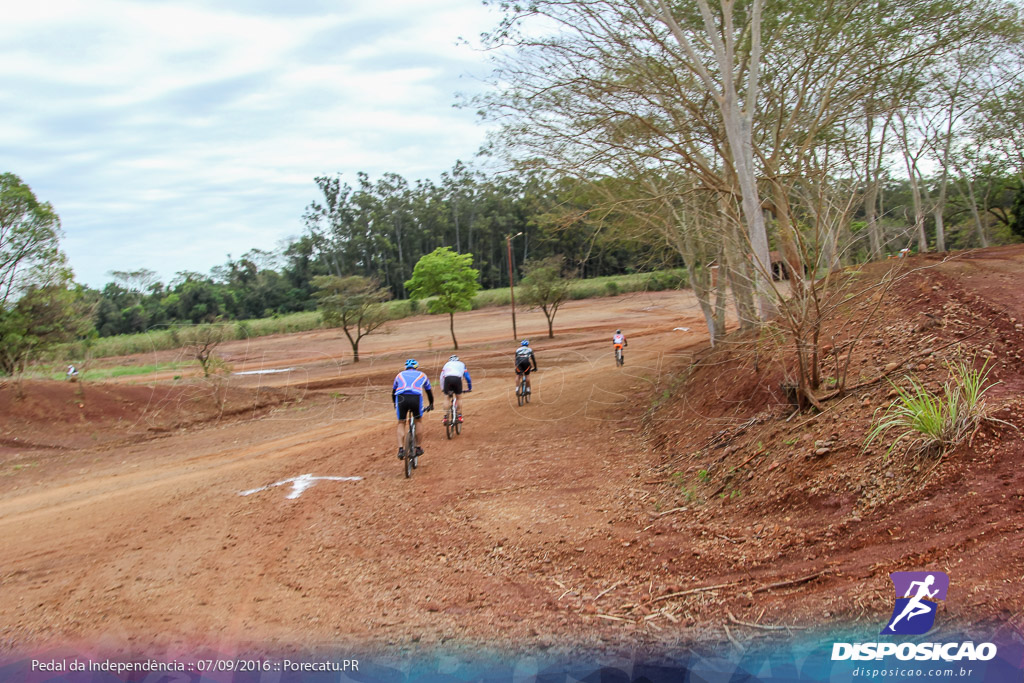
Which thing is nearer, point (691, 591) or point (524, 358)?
point (691, 591)

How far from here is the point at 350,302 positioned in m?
35.5

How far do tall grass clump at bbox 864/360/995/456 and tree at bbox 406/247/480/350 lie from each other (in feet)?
102

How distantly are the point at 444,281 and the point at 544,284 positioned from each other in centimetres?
666

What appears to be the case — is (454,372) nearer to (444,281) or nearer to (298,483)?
(298,483)

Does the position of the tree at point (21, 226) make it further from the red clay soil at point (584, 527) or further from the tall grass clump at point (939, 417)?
the tall grass clump at point (939, 417)

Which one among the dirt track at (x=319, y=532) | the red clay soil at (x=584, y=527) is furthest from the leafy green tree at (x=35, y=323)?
the red clay soil at (x=584, y=527)

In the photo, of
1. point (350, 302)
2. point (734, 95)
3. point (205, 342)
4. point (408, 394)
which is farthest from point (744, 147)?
point (350, 302)

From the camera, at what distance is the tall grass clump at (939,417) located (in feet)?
18.5

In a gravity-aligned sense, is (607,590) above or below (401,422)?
below

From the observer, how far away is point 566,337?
4125cm

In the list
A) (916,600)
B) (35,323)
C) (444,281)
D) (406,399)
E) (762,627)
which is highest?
(444,281)

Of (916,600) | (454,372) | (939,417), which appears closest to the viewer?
(916,600)

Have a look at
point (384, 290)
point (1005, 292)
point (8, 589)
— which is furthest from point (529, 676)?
point (384, 290)

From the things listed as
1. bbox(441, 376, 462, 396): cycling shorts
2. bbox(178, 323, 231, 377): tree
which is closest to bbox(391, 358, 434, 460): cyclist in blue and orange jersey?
bbox(441, 376, 462, 396): cycling shorts
